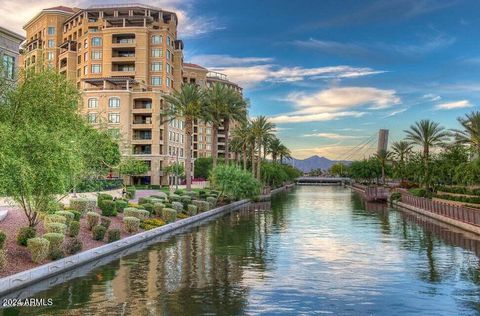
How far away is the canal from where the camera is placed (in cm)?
1703

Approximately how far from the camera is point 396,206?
241 feet

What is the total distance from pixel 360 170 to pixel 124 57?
251ft

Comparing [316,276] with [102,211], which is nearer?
[316,276]

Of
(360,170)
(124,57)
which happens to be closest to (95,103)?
(124,57)

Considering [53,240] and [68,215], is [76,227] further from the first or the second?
[53,240]

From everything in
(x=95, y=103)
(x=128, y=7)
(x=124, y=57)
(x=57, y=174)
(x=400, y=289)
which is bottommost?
(x=400, y=289)

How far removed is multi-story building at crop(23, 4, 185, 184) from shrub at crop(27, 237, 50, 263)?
7089 cm

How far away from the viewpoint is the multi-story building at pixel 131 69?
10606 cm

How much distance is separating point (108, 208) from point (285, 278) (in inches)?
831

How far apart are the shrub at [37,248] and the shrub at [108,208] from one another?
16.6 metres

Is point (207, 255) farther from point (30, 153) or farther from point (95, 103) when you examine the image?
point (95, 103)

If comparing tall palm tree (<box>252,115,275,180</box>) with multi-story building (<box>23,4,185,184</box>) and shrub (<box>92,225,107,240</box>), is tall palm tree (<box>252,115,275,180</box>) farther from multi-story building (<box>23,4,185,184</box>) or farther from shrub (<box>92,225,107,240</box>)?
shrub (<box>92,225,107,240</box>)

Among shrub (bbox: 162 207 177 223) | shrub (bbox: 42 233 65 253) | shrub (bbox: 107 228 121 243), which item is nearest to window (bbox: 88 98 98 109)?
shrub (bbox: 162 207 177 223)

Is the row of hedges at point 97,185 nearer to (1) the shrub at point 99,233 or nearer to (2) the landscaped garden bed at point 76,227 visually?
(2) the landscaped garden bed at point 76,227
